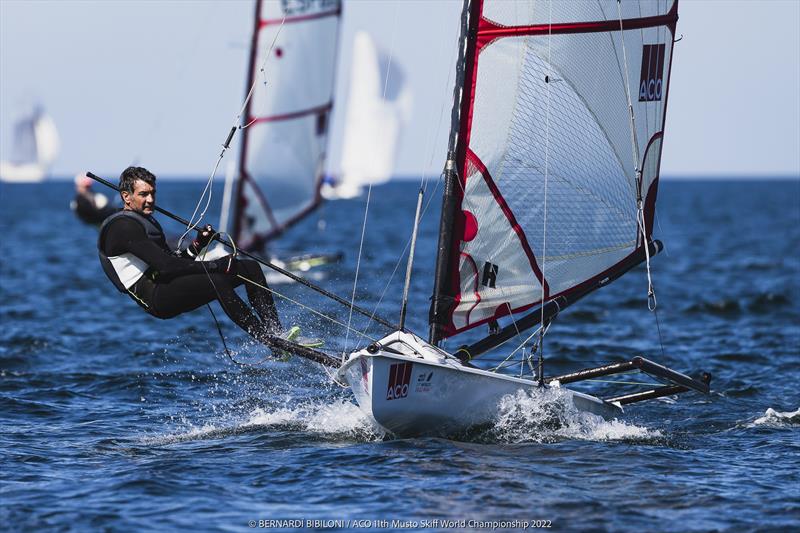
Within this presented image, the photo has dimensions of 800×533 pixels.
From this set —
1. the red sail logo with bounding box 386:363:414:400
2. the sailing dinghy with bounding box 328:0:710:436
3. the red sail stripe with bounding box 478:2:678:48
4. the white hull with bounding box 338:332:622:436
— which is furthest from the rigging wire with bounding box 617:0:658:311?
the red sail logo with bounding box 386:363:414:400

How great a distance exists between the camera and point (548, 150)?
906 cm

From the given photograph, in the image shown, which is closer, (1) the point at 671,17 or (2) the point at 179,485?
(2) the point at 179,485

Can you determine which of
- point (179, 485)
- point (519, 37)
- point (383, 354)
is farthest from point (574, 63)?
point (179, 485)

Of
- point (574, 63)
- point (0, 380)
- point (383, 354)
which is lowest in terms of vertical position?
point (0, 380)

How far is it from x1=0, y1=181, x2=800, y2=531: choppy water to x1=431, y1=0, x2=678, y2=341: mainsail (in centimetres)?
121

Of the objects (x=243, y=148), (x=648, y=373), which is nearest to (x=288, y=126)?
(x=243, y=148)

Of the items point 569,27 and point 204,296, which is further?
point 569,27

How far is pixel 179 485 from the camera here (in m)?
7.24

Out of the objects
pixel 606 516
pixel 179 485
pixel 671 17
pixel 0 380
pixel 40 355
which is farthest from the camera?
pixel 40 355

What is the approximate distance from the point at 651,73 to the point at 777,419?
3.01 metres

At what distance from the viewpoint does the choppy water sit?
267 inches

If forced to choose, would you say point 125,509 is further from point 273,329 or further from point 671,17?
point 671,17

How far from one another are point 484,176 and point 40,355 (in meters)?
6.55

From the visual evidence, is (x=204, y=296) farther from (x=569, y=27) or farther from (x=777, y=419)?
(x=777, y=419)
